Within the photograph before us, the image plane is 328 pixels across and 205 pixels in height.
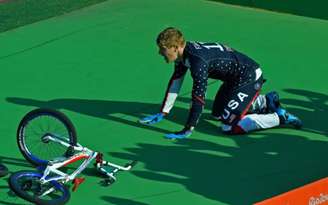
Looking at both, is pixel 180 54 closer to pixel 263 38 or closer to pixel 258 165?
pixel 258 165

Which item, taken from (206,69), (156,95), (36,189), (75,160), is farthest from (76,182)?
(156,95)

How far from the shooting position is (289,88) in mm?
10664

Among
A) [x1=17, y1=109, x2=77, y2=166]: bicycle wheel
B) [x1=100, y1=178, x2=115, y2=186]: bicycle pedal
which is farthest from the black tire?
[x1=100, y1=178, x2=115, y2=186]: bicycle pedal

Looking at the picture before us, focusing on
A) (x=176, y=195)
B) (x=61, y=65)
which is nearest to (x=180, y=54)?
(x=176, y=195)

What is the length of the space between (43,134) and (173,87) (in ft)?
6.48

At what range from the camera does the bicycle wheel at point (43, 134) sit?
8133 mm

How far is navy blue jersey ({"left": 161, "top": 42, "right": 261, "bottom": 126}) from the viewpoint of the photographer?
8922 mm

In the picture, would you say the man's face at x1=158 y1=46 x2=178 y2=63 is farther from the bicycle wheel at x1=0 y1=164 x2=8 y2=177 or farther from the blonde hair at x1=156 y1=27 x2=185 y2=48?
the bicycle wheel at x1=0 y1=164 x2=8 y2=177

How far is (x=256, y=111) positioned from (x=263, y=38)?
131 inches

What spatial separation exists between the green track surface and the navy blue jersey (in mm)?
471

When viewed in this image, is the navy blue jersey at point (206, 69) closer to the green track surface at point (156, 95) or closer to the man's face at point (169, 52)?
the man's face at point (169, 52)

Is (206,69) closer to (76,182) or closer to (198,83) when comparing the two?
(198,83)

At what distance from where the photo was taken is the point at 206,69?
895cm

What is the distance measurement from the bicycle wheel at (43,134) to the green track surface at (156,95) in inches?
10.8
